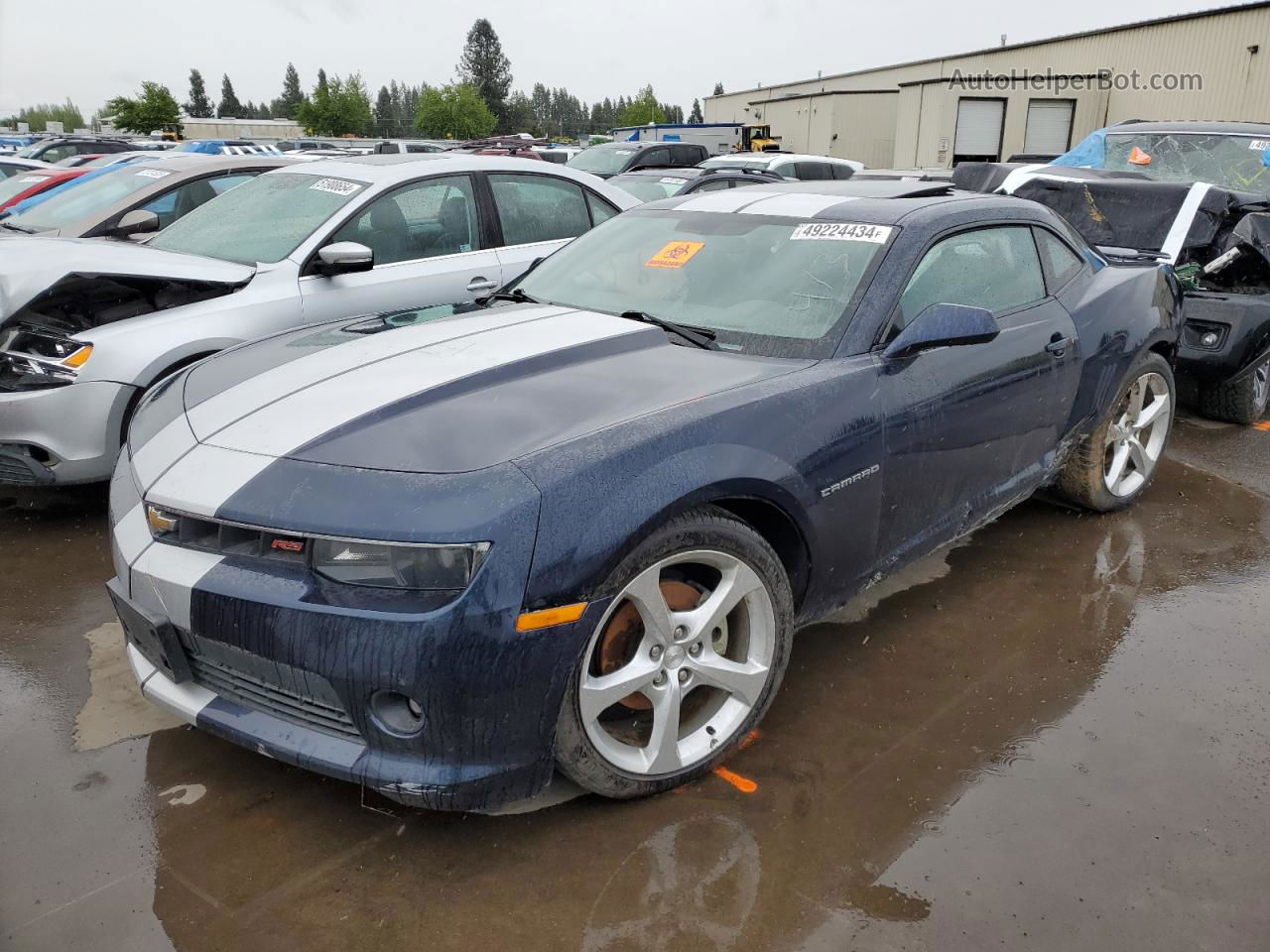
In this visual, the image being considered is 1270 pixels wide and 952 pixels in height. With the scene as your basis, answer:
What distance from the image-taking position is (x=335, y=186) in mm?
5074

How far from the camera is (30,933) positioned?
6.65 feet

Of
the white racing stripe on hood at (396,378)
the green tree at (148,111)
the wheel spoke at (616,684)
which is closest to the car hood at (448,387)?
the white racing stripe on hood at (396,378)

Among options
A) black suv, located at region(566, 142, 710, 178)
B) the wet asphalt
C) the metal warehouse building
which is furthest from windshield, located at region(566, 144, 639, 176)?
the metal warehouse building

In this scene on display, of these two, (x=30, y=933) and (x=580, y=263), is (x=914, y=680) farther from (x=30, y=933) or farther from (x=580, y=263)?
(x=30, y=933)

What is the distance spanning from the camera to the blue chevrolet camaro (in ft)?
6.70

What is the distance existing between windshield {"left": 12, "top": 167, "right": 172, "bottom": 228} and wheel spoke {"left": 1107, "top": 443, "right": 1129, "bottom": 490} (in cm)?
622

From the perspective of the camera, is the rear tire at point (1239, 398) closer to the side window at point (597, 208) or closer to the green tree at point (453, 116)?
the side window at point (597, 208)

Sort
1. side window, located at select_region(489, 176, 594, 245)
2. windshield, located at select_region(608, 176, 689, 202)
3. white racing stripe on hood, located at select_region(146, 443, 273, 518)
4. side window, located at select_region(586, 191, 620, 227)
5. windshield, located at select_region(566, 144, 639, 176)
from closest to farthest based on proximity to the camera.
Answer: white racing stripe on hood, located at select_region(146, 443, 273, 518), side window, located at select_region(489, 176, 594, 245), side window, located at select_region(586, 191, 620, 227), windshield, located at select_region(608, 176, 689, 202), windshield, located at select_region(566, 144, 639, 176)

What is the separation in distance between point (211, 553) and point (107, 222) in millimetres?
4932

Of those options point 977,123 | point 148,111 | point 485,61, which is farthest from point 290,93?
point 977,123

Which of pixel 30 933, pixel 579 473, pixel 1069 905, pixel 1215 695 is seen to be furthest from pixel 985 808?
pixel 30 933

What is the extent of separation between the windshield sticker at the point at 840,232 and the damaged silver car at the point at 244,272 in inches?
88.6

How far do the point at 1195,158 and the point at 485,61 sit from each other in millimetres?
113653

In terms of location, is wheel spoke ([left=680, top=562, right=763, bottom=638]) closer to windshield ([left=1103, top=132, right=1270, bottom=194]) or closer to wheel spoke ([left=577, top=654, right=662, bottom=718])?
wheel spoke ([left=577, top=654, right=662, bottom=718])
